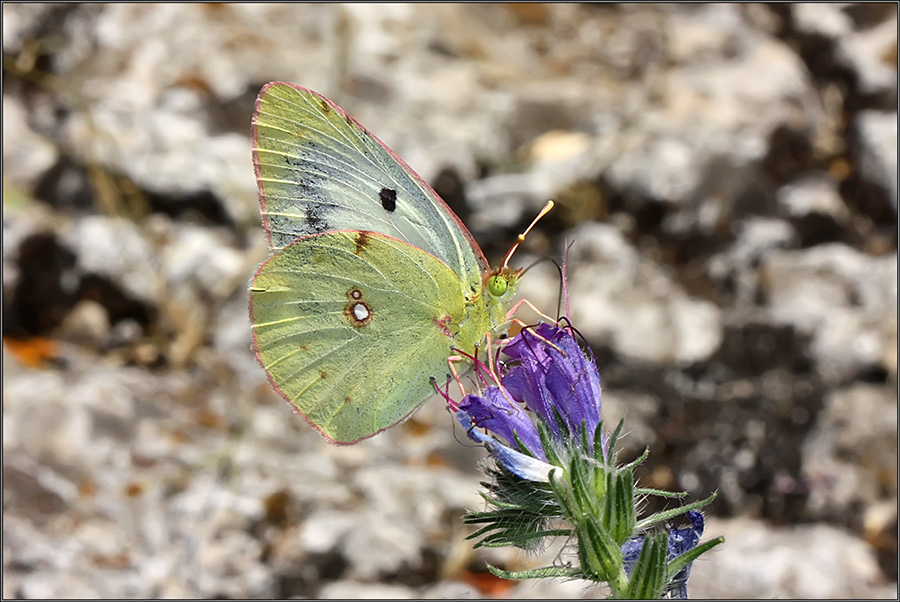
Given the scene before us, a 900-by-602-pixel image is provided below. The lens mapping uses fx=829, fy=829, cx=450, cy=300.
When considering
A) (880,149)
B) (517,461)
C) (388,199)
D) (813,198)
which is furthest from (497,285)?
(880,149)

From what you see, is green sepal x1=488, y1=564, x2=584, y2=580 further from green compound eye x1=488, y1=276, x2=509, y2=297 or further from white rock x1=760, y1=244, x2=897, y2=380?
white rock x1=760, y1=244, x2=897, y2=380

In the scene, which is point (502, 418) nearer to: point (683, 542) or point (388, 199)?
point (683, 542)

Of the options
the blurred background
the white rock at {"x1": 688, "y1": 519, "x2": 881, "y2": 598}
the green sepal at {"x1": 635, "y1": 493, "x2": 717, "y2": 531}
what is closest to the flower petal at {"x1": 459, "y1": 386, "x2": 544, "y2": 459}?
the green sepal at {"x1": 635, "y1": 493, "x2": 717, "y2": 531}

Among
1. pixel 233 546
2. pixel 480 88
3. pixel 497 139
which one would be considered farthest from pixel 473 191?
pixel 233 546

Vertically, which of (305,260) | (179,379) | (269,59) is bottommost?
(305,260)

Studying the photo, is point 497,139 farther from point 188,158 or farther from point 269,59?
point 188,158

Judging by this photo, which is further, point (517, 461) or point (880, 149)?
point (880, 149)

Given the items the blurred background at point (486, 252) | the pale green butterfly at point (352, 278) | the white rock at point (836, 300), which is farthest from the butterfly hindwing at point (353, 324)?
the white rock at point (836, 300)
